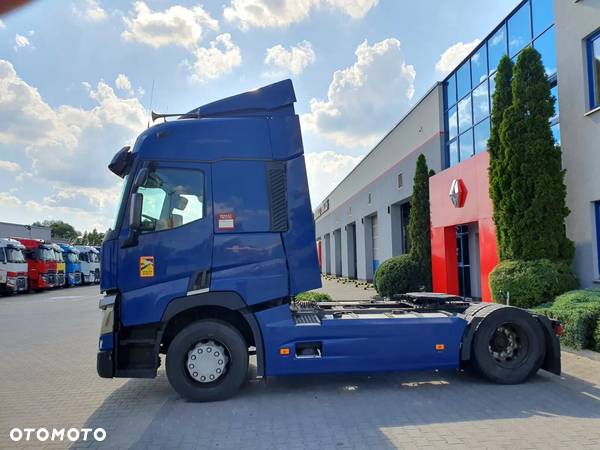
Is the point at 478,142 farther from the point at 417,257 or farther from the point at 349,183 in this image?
the point at 349,183

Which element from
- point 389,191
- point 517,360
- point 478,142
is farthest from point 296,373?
point 389,191

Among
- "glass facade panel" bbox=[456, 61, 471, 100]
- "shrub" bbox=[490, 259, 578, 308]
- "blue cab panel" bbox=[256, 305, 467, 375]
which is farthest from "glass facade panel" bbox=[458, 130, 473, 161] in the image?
"blue cab panel" bbox=[256, 305, 467, 375]

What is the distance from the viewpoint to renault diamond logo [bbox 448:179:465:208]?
1388 centimetres

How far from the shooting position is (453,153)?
56.6 ft

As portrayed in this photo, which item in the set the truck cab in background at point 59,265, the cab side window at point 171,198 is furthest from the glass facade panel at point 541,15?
the truck cab in background at point 59,265

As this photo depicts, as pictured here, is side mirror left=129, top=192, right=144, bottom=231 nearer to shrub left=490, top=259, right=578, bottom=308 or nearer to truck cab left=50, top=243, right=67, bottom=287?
shrub left=490, top=259, right=578, bottom=308

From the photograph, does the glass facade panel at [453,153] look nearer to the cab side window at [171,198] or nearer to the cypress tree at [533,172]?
the cypress tree at [533,172]

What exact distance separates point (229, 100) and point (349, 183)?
102 feet

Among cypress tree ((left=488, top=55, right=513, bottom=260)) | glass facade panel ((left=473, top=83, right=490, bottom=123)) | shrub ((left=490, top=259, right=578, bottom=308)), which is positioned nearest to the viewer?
shrub ((left=490, top=259, right=578, bottom=308))

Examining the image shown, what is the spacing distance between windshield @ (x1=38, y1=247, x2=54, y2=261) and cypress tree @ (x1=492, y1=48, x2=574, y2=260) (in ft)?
95.4

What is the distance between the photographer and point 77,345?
9.82 m

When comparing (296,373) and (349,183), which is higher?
(349,183)

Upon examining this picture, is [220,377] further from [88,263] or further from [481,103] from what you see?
[88,263]

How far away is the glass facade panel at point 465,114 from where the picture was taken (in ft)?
52.3
